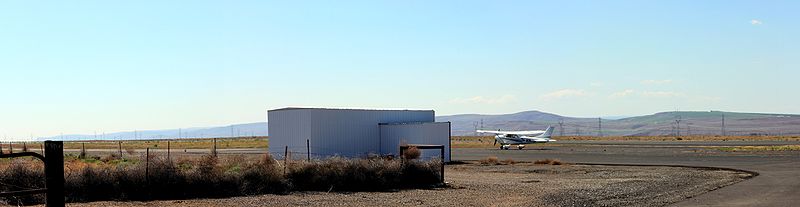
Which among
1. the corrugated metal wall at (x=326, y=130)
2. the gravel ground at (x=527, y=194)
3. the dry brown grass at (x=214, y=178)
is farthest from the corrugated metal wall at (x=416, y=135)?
the dry brown grass at (x=214, y=178)

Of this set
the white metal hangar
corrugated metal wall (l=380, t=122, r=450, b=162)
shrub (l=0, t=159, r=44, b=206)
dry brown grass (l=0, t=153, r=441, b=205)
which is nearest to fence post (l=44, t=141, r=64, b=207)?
dry brown grass (l=0, t=153, r=441, b=205)

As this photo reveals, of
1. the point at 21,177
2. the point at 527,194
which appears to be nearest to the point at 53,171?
the point at 21,177

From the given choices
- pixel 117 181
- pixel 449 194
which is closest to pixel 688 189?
pixel 449 194

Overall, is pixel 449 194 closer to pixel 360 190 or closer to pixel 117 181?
pixel 360 190

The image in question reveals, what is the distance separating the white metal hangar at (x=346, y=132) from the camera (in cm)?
3794

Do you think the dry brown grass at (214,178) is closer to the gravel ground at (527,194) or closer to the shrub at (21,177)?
the shrub at (21,177)

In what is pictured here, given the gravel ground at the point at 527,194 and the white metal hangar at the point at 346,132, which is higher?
the white metal hangar at the point at 346,132

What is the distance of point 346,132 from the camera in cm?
3931

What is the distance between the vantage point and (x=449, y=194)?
2064 cm

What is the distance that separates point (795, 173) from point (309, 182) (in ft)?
60.2

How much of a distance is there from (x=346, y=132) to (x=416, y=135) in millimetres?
3727

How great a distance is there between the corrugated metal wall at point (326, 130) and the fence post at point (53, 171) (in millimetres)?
29956

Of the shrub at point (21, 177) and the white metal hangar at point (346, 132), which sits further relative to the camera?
the white metal hangar at point (346, 132)

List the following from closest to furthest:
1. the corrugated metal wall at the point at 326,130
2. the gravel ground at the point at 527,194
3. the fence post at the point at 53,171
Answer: the fence post at the point at 53,171 → the gravel ground at the point at 527,194 → the corrugated metal wall at the point at 326,130
